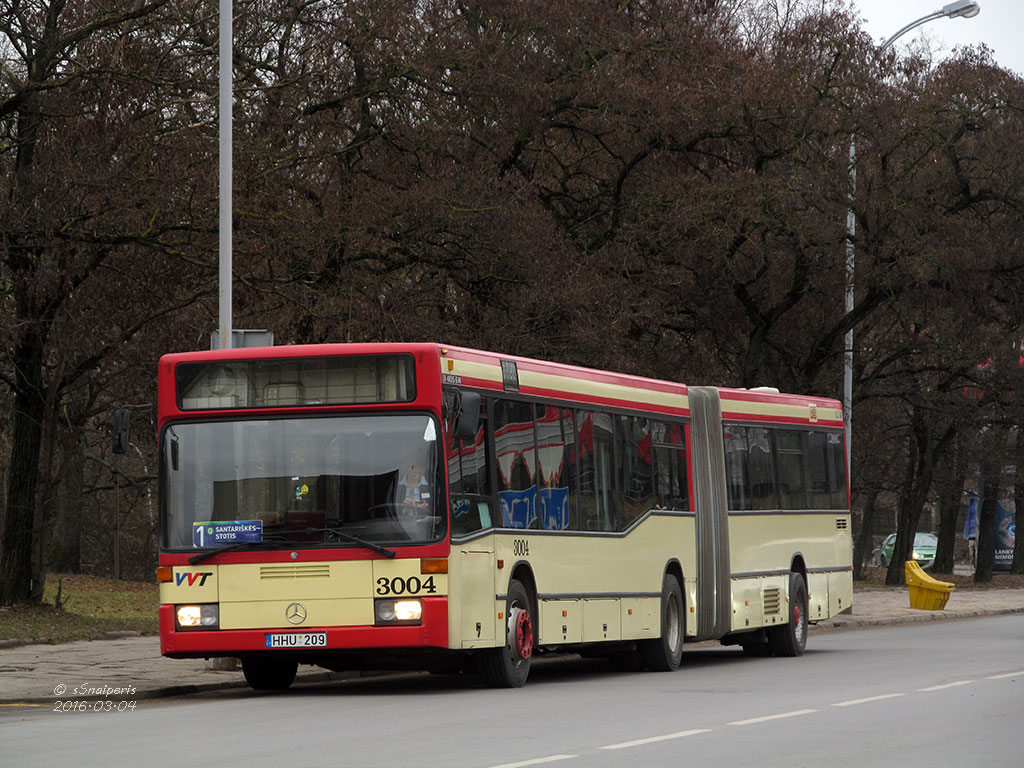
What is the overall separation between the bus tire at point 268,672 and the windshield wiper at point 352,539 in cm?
184

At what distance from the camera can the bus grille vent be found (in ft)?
49.7

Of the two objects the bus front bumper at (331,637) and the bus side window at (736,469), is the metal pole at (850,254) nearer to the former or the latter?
the bus side window at (736,469)

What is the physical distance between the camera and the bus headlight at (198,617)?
15336 millimetres

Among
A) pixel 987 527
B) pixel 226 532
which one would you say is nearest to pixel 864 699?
pixel 226 532

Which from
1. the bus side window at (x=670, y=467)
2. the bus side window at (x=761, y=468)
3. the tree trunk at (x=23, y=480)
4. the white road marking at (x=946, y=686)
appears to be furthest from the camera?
the tree trunk at (x=23, y=480)

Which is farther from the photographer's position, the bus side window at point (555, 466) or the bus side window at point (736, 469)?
the bus side window at point (736, 469)

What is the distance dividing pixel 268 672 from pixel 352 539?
2.43m

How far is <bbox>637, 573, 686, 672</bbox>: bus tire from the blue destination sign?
6075 mm

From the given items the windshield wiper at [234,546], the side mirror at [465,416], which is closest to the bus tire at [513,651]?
the side mirror at [465,416]

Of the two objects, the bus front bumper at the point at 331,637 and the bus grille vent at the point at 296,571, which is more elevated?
the bus grille vent at the point at 296,571

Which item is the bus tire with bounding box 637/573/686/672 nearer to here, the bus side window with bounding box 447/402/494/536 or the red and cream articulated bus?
the red and cream articulated bus

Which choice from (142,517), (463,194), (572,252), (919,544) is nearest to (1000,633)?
(572,252)

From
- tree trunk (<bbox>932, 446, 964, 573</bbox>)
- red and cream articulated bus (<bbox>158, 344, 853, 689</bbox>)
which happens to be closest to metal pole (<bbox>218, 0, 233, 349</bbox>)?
red and cream articulated bus (<bbox>158, 344, 853, 689</bbox>)

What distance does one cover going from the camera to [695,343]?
35531 mm
